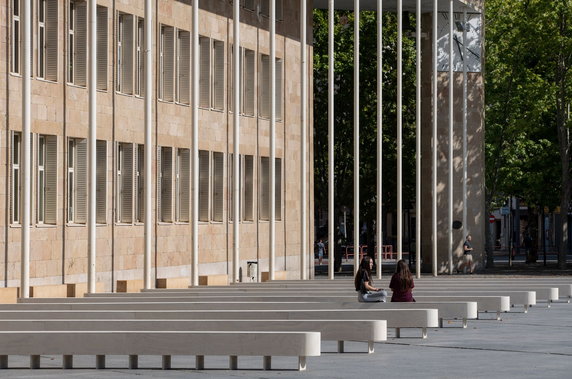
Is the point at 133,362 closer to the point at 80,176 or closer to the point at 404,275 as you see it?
the point at 404,275

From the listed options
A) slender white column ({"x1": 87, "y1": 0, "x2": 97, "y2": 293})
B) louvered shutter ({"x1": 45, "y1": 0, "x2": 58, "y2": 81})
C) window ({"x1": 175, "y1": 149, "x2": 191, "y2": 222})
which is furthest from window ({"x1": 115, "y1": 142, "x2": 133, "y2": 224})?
slender white column ({"x1": 87, "y1": 0, "x2": 97, "y2": 293})

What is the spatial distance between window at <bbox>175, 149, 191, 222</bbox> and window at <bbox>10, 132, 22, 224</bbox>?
9859 mm

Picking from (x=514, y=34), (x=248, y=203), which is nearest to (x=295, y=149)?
(x=248, y=203)

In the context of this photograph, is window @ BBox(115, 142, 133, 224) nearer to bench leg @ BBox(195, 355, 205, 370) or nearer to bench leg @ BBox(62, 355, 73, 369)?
bench leg @ BBox(62, 355, 73, 369)

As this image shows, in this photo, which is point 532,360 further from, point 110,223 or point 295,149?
point 295,149

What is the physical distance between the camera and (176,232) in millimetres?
48812

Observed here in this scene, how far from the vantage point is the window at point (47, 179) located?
40.9 m

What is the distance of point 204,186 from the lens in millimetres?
51344

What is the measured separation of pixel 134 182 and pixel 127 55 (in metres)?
3.57

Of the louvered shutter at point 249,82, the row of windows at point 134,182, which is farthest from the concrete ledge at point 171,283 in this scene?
the louvered shutter at point 249,82

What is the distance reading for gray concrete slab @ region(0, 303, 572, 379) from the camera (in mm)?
21031

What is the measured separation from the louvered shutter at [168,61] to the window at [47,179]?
278 inches

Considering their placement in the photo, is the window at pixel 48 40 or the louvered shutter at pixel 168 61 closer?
the window at pixel 48 40

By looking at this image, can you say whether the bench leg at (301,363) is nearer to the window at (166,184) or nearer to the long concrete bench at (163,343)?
the long concrete bench at (163,343)
